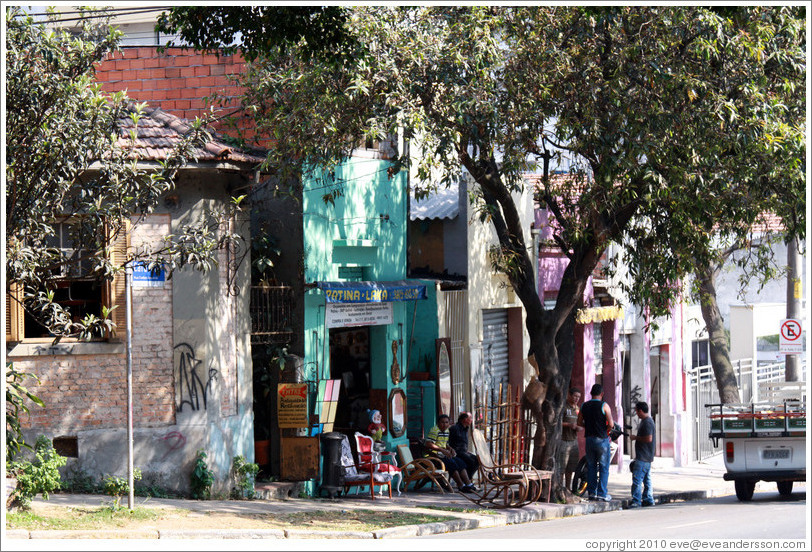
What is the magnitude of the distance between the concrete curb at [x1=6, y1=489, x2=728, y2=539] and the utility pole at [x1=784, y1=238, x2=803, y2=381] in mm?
7517

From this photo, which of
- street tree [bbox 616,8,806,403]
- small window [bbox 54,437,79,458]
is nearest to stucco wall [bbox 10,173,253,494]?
small window [bbox 54,437,79,458]

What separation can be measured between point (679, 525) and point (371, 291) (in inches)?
227

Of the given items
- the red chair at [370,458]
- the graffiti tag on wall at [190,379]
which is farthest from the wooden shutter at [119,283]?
the red chair at [370,458]

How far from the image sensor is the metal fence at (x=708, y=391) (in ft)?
90.3

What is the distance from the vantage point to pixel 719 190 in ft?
49.1

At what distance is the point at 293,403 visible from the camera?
16188mm

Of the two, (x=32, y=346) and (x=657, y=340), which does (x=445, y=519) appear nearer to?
(x=32, y=346)

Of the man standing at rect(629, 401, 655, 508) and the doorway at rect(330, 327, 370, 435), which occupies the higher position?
the doorway at rect(330, 327, 370, 435)

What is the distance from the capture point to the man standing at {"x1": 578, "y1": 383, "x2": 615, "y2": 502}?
58.2ft

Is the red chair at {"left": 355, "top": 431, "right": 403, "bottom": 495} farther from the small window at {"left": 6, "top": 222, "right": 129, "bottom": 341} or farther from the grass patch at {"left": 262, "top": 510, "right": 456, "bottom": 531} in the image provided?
the small window at {"left": 6, "top": 222, "right": 129, "bottom": 341}

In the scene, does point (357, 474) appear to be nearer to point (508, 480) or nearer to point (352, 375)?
point (508, 480)

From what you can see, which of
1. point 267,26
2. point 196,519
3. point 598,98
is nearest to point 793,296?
point 598,98

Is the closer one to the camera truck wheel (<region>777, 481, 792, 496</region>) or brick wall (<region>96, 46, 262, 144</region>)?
brick wall (<region>96, 46, 262, 144</region>)

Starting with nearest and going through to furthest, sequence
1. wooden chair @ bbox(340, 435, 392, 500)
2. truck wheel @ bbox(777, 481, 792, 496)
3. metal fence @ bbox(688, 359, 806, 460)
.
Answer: wooden chair @ bbox(340, 435, 392, 500)
truck wheel @ bbox(777, 481, 792, 496)
metal fence @ bbox(688, 359, 806, 460)
